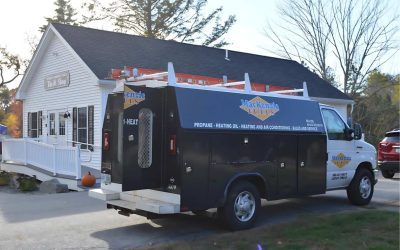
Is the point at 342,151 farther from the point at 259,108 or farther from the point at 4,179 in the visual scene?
the point at 4,179

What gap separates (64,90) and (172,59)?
4.52 meters

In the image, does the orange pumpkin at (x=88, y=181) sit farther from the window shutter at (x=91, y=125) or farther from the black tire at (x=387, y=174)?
the black tire at (x=387, y=174)

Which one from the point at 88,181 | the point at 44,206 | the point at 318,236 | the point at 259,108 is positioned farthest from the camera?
the point at 88,181

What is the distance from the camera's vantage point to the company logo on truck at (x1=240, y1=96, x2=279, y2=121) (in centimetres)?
844

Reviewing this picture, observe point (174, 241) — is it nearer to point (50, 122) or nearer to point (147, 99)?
point (147, 99)

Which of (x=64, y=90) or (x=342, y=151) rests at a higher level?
(x=64, y=90)

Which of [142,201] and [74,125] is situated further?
[74,125]

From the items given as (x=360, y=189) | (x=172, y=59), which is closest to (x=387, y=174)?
(x=360, y=189)

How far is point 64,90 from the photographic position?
1930 centimetres

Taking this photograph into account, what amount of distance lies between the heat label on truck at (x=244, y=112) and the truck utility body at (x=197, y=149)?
0.05ft

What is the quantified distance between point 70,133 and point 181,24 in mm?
20458

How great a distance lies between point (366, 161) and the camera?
428 inches

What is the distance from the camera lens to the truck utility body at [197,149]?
7.45 meters

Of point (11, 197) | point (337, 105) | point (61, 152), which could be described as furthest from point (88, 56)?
point (337, 105)
